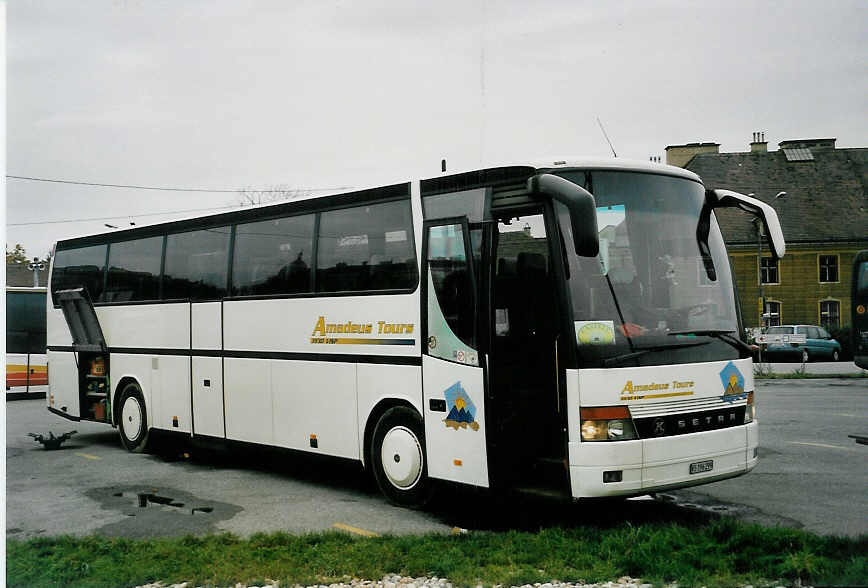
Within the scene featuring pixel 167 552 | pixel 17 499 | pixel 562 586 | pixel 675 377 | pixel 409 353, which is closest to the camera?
pixel 562 586

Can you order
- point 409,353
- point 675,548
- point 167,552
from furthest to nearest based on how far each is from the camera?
1. point 409,353
2. point 167,552
3. point 675,548

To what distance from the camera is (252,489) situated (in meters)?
11.0

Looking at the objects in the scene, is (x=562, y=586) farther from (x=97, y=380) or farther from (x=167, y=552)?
(x=97, y=380)

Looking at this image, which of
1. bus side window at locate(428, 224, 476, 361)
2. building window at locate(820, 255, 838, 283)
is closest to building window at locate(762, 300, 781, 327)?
building window at locate(820, 255, 838, 283)

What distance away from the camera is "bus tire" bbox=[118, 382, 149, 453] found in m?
14.2

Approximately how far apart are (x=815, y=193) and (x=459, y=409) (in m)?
36.8

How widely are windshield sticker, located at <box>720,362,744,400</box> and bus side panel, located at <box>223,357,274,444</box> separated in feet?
17.9

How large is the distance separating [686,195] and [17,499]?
7.79 meters

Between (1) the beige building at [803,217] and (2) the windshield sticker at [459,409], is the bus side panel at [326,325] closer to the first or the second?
(2) the windshield sticker at [459,409]

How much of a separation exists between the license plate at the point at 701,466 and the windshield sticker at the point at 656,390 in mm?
589

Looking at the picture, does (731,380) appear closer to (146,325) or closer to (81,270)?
(146,325)

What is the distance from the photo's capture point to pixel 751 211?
9008 mm

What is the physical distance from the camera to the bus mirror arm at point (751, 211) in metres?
8.82

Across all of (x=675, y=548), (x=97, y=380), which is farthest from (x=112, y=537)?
(x=97, y=380)
